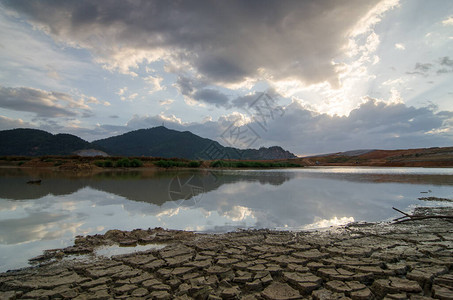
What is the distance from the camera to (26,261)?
3.83 meters

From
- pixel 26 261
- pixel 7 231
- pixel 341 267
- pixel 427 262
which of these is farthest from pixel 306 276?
Result: pixel 7 231

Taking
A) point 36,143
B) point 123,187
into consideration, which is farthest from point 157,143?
point 123,187

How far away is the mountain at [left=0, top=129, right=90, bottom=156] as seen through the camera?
52.9 metres

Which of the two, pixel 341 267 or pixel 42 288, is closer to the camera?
pixel 42 288

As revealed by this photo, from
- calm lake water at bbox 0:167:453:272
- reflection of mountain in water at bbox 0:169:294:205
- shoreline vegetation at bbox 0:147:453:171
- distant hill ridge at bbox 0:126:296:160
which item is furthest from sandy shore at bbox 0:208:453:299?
shoreline vegetation at bbox 0:147:453:171

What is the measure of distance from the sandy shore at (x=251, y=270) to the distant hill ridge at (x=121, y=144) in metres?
16.3

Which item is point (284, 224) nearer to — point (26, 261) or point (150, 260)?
point (150, 260)

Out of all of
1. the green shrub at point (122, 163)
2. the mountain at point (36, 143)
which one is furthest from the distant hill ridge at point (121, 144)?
the green shrub at point (122, 163)

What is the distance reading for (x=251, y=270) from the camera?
329 centimetres

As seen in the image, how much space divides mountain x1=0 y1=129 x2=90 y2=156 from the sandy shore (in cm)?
6350

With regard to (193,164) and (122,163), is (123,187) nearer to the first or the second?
(122,163)

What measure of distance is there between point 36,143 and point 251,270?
69.1m

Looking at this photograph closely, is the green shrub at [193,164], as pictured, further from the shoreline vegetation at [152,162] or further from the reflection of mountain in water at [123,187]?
the reflection of mountain in water at [123,187]

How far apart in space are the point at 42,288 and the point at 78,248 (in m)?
1.55
